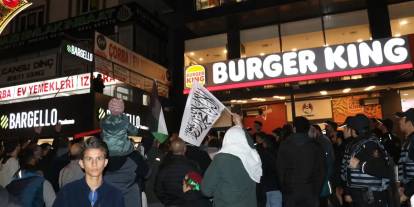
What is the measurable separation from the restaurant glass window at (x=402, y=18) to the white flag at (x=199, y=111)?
43.2ft

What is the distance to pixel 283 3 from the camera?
52.6 feet

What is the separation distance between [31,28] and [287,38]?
16.0 metres

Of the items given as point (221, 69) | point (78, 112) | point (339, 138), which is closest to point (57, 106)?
point (78, 112)

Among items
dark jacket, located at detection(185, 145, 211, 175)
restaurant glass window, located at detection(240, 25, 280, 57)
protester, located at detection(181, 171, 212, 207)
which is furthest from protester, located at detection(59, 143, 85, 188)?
restaurant glass window, located at detection(240, 25, 280, 57)

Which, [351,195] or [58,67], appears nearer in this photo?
[351,195]

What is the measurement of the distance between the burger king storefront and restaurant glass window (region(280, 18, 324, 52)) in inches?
104

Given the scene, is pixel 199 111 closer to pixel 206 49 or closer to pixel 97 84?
pixel 97 84

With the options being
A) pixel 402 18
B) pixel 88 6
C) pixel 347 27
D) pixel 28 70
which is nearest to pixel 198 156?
pixel 347 27

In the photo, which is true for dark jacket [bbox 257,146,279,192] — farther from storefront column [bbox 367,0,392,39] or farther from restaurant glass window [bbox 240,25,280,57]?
storefront column [bbox 367,0,392,39]

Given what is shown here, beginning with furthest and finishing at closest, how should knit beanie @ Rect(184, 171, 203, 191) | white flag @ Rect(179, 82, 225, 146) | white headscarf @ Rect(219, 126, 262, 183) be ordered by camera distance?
white flag @ Rect(179, 82, 225, 146) → knit beanie @ Rect(184, 171, 203, 191) → white headscarf @ Rect(219, 126, 262, 183)

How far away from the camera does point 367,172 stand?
516cm

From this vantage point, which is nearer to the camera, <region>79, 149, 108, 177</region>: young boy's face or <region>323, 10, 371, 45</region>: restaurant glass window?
<region>79, 149, 108, 177</region>: young boy's face

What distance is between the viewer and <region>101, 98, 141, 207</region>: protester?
172 inches

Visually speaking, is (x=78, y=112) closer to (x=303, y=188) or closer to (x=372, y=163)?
(x=303, y=188)
